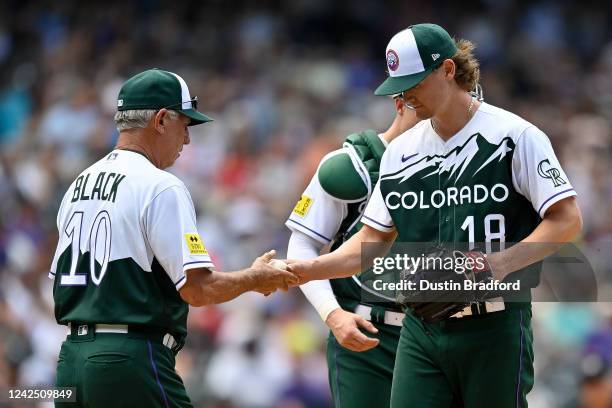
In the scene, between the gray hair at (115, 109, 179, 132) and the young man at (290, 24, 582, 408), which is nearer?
the young man at (290, 24, 582, 408)

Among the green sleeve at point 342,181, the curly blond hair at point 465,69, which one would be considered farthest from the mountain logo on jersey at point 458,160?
the green sleeve at point 342,181

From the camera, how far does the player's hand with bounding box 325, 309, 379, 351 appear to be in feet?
17.9

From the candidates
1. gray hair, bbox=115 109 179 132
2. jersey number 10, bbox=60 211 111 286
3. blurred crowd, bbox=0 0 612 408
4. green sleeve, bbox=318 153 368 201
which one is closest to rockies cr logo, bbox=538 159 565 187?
green sleeve, bbox=318 153 368 201

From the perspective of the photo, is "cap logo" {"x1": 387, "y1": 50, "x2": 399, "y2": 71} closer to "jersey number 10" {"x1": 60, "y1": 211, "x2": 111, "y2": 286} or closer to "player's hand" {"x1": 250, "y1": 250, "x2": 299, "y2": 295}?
"player's hand" {"x1": 250, "y1": 250, "x2": 299, "y2": 295}

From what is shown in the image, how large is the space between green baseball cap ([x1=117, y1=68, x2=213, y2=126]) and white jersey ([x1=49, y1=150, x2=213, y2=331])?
324 mm

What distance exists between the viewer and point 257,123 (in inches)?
518

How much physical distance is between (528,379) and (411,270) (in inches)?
27.3

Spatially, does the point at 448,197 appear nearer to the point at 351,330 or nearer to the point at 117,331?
the point at 351,330

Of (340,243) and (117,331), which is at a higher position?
(340,243)

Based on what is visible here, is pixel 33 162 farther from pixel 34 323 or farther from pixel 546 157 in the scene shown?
pixel 546 157

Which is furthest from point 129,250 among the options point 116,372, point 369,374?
point 369,374

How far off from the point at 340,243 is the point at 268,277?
0.83 m

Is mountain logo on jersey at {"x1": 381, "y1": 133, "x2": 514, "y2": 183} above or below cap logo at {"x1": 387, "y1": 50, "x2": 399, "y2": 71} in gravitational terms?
below

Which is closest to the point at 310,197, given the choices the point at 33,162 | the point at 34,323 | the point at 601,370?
the point at 601,370
